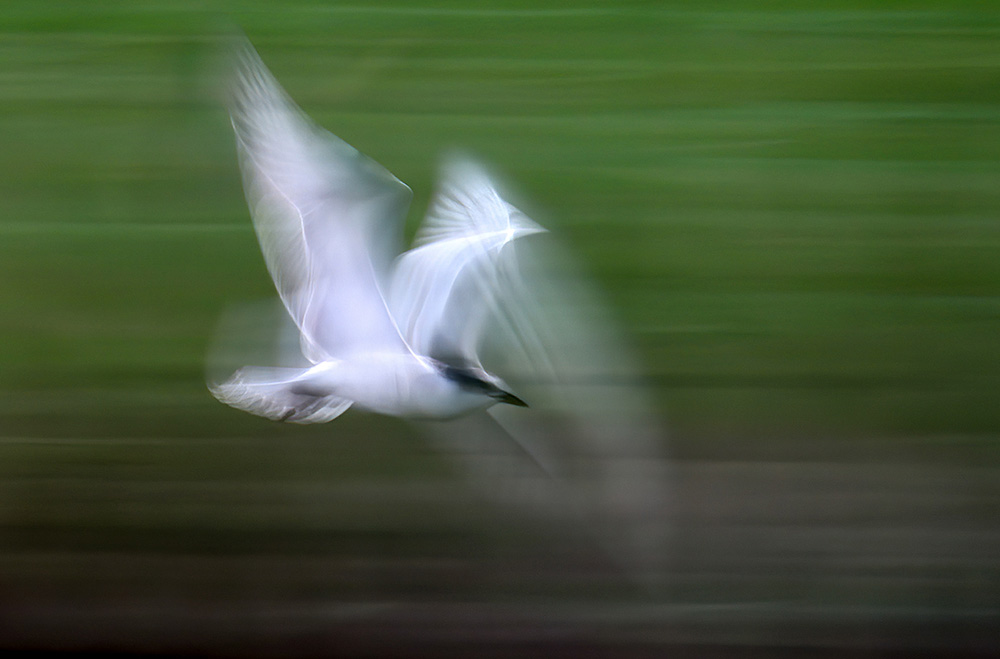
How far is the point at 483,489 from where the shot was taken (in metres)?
1.74

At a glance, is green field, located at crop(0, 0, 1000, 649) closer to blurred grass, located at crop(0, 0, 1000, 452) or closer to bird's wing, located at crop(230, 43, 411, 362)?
blurred grass, located at crop(0, 0, 1000, 452)

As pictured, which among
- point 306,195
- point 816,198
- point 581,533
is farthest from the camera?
point 816,198

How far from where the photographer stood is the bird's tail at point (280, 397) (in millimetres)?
1265

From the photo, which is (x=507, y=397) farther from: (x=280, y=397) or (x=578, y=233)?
(x=578, y=233)

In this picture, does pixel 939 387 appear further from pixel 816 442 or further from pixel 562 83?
pixel 562 83

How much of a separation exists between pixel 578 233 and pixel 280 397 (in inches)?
29.1

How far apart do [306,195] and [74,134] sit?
1.02m

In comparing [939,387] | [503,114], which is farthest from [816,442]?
[503,114]

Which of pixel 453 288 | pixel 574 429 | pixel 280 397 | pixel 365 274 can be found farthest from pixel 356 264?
pixel 574 429

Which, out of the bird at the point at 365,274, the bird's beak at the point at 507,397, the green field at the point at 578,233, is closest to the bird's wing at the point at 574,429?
the green field at the point at 578,233

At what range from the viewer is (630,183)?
1.84 metres

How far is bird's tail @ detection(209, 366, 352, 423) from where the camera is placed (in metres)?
1.26

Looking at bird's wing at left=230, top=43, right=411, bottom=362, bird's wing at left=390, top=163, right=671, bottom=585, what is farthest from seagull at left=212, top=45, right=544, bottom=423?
bird's wing at left=390, top=163, right=671, bottom=585

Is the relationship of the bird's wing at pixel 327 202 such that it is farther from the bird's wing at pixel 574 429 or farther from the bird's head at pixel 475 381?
the bird's wing at pixel 574 429
